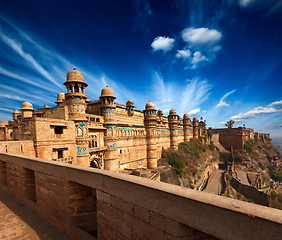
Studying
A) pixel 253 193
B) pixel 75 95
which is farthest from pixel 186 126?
pixel 75 95

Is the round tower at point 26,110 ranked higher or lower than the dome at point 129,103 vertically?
lower

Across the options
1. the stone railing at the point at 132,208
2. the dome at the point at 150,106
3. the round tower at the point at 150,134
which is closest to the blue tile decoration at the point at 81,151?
Answer: the stone railing at the point at 132,208

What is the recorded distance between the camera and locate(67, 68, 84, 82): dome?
13.3 m

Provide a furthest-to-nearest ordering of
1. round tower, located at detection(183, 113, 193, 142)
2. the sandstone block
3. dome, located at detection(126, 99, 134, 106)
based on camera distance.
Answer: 1. round tower, located at detection(183, 113, 193, 142)
2. dome, located at detection(126, 99, 134, 106)
3. the sandstone block

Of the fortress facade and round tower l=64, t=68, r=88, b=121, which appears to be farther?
round tower l=64, t=68, r=88, b=121

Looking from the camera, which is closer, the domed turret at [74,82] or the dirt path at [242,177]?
the domed turret at [74,82]

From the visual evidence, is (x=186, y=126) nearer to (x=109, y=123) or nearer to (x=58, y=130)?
(x=109, y=123)

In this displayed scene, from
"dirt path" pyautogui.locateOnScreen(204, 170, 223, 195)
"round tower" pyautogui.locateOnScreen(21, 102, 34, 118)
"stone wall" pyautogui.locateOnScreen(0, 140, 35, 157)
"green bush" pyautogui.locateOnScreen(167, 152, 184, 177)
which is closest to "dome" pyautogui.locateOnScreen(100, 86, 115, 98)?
"stone wall" pyautogui.locateOnScreen(0, 140, 35, 157)

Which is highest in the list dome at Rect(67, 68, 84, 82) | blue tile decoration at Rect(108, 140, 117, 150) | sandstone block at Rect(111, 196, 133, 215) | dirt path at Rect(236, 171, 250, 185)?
dome at Rect(67, 68, 84, 82)

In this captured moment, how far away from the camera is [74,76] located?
43.9 ft

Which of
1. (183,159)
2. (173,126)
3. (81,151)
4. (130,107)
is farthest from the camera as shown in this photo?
(173,126)

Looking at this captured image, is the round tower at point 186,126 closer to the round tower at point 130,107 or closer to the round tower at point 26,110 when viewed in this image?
the round tower at point 130,107

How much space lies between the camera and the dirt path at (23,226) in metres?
3.51

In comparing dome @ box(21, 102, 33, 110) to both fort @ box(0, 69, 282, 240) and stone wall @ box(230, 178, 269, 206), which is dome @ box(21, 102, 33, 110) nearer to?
fort @ box(0, 69, 282, 240)
